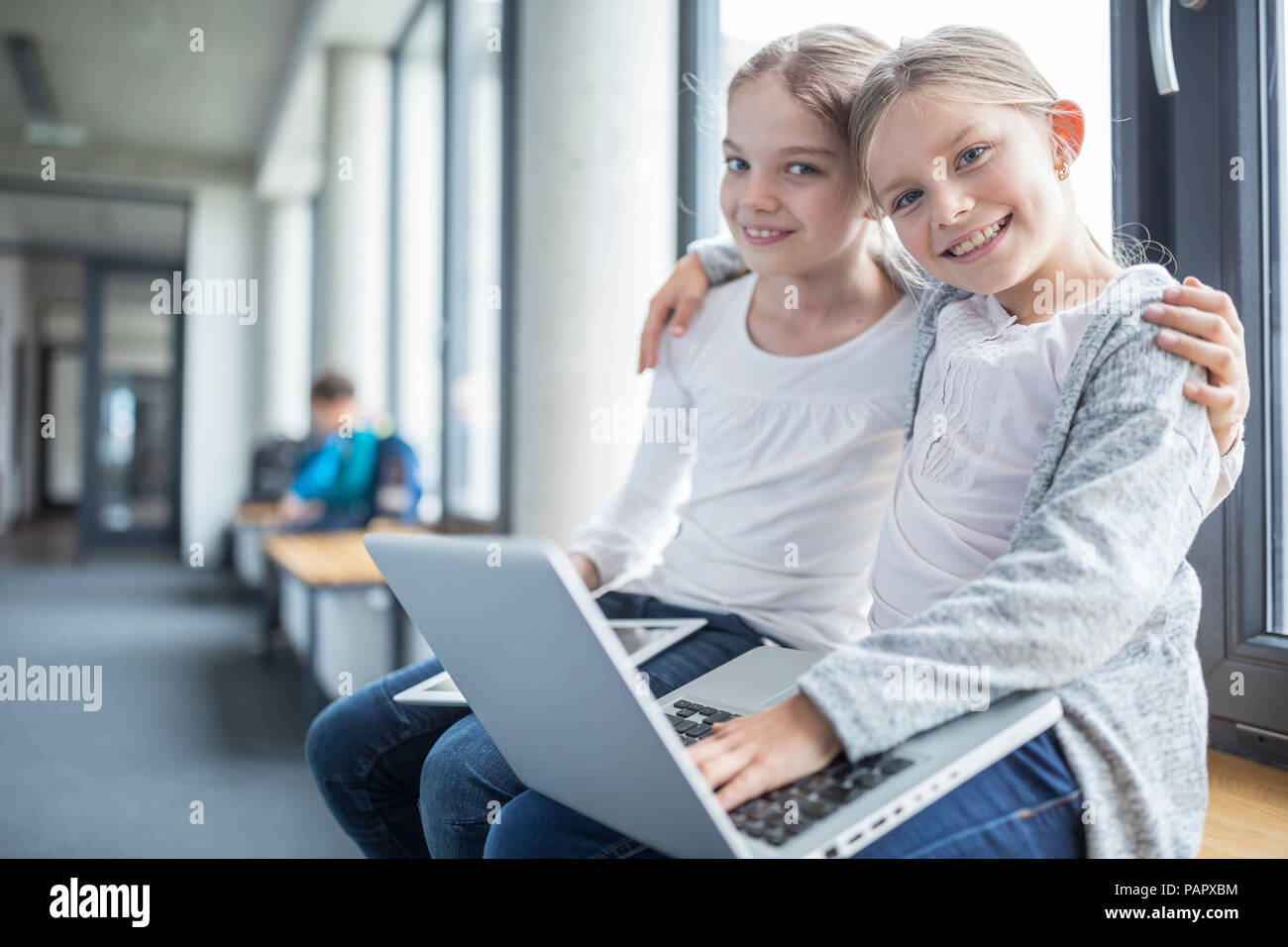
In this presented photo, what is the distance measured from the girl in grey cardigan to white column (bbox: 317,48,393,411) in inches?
184

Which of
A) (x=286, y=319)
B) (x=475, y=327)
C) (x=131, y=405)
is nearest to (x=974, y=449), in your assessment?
(x=475, y=327)

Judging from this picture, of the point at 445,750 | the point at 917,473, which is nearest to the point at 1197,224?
the point at 917,473

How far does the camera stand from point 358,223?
5.32 meters

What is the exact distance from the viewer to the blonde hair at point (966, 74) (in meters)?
0.91

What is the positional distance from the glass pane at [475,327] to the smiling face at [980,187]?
265 centimetres

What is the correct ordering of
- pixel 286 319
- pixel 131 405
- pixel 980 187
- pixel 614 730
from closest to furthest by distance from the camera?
pixel 614 730 → pixel 980 187 → pixel 286 319 → pixel 131 405

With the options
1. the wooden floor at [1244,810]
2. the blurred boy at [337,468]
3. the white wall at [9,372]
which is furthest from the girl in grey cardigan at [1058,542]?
the white wall at [9,372]

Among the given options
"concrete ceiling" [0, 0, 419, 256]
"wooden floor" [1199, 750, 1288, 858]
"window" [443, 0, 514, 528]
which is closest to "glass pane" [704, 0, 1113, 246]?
"wooden floor" [1199, 750, 1288, 858]

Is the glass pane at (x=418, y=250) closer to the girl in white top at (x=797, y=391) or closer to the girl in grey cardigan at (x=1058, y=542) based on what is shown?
the girl in white top at (x=797, y=391)

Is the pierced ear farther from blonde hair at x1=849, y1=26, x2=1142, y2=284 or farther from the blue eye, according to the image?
the blue eye

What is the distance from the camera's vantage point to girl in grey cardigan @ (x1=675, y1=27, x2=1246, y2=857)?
72 cm

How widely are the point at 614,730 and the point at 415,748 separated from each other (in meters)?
0.63

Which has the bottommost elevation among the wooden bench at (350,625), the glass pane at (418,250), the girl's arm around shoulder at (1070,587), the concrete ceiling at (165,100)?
the wooden bench at (350,625)

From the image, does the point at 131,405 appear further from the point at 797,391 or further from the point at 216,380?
the point at 797,391
